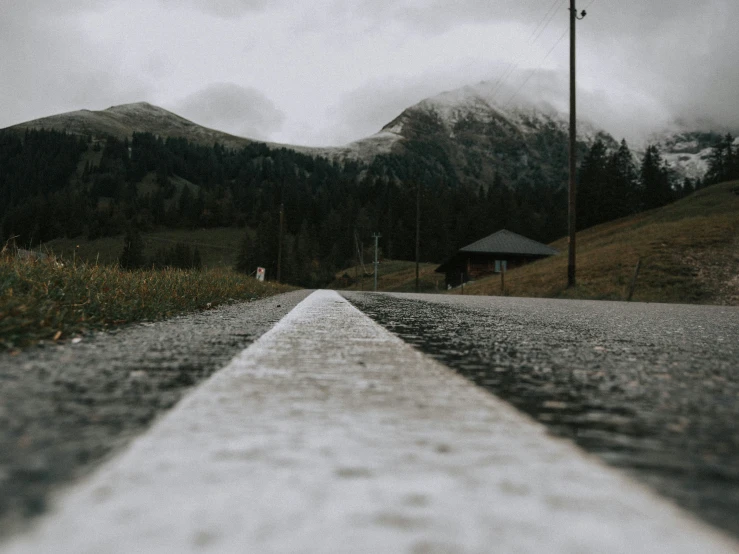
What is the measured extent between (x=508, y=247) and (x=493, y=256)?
2.42 meters

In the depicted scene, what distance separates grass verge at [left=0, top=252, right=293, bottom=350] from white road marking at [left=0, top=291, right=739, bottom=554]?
89.6 inches

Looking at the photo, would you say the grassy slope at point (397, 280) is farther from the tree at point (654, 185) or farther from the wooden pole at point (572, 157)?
the tree at point (654, 185)

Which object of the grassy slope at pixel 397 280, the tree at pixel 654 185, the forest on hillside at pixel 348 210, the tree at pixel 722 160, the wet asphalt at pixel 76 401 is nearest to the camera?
the wet asphalt at pixel 76 401

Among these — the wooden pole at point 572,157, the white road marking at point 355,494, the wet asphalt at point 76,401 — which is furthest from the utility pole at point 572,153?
the white road marking at point 355,494

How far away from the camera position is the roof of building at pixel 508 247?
199ft

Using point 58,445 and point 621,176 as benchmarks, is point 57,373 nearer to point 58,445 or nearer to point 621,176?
point 58,445

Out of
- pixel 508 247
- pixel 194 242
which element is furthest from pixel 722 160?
pixel 194 242

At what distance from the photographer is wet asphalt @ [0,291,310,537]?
77 cm

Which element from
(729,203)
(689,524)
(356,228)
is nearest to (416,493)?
(689,524)

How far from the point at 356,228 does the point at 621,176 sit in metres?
57.5

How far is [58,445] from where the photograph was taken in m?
0.95

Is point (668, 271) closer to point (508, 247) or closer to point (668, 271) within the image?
point (668, 271)

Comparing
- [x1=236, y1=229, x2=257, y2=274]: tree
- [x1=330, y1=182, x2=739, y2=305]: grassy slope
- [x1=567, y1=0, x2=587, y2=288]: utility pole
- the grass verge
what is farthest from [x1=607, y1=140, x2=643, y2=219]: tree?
the grass verge

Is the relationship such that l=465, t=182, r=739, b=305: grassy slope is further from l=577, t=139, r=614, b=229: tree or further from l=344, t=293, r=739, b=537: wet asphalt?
l=577, t=139, r=614, b=229: tree
